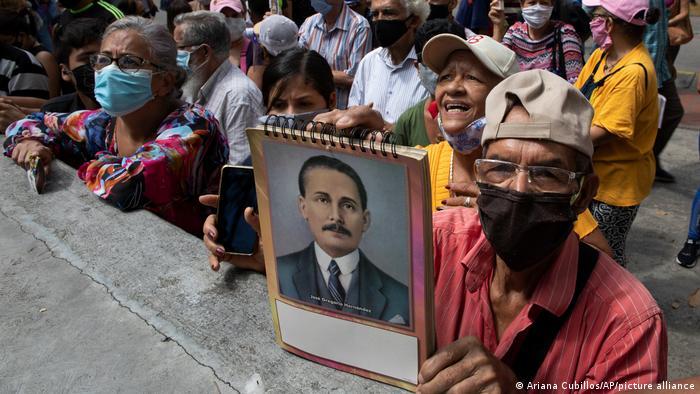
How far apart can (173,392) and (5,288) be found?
2.93 ft

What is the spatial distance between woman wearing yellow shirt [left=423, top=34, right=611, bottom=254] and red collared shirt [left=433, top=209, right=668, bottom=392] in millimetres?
485

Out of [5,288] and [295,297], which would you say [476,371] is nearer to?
[295,297]

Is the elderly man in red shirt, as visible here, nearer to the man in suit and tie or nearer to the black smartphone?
the man in suit and tie

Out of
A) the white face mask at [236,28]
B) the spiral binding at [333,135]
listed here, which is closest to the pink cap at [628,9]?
the spiral binding at [333,135]

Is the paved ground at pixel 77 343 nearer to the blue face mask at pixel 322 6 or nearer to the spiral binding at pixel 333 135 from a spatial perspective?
the spiral binding at pixel 333 135

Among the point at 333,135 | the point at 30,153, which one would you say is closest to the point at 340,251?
the point at 333,135

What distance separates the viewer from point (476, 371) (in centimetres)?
113

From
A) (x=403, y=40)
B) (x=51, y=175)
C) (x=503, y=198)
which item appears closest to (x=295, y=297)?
(x=503, y=198)

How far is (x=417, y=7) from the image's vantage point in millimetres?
4102

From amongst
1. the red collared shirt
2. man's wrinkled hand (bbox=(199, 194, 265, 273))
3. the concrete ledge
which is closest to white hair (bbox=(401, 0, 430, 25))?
man's wrinkled hand (bbox=(199, 194, 265, 273))

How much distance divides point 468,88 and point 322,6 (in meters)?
3.43

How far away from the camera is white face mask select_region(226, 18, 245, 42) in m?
5.30

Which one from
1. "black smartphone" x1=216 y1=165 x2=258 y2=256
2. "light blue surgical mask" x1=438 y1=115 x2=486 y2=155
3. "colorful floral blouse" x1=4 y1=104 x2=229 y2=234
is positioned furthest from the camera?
"colorful floral blouse" x1=4 y1=104 x2=229 y2=234

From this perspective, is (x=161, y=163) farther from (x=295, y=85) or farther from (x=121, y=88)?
(x=295, y=85)
